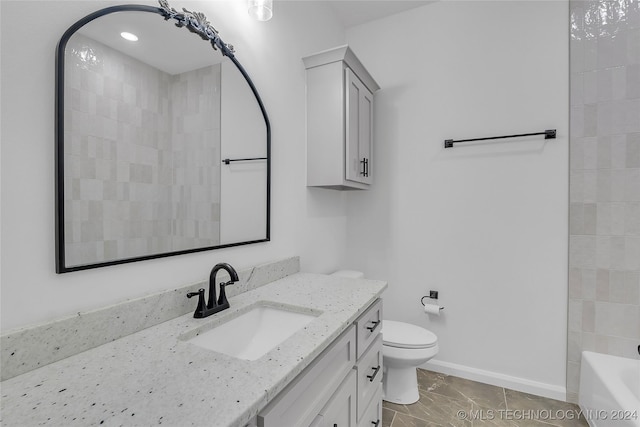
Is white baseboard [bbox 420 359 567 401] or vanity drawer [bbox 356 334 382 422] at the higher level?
vanity drawer [bbox 356 334 382 422]

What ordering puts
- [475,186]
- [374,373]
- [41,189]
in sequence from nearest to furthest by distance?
[41,189], [374,373], [475,186]

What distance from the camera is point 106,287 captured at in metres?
0.93

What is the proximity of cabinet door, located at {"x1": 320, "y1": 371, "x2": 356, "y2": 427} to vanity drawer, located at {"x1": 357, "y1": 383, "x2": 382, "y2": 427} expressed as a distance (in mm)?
150

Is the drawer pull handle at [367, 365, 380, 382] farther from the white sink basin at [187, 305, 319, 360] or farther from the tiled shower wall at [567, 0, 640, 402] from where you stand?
the tiled shower wall at [567, 0, 640, 402]

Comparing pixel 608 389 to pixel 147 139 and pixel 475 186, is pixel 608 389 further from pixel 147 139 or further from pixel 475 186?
pixel 147 139

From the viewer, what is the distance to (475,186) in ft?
7.19

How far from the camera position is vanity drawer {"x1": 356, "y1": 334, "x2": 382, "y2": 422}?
1.28 metres

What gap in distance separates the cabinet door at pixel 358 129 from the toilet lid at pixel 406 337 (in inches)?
40.3

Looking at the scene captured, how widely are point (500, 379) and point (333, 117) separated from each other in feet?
6.92

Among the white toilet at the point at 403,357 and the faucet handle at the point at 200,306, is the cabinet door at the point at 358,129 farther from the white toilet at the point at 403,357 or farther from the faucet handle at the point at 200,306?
the faucet handle at the point at 200,306

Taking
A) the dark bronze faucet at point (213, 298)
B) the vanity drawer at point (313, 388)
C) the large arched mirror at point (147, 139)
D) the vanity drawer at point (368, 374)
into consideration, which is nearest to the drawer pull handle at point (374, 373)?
the vanity drawer at point (368, 374)

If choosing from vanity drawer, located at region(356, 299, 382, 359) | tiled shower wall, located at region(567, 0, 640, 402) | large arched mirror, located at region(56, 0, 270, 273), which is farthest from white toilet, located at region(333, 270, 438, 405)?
large arched mirror, located at region(56, 0, 270, 273)

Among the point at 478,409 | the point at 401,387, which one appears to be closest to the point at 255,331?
the point at 401,387

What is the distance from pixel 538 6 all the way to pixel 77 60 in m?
2.58
